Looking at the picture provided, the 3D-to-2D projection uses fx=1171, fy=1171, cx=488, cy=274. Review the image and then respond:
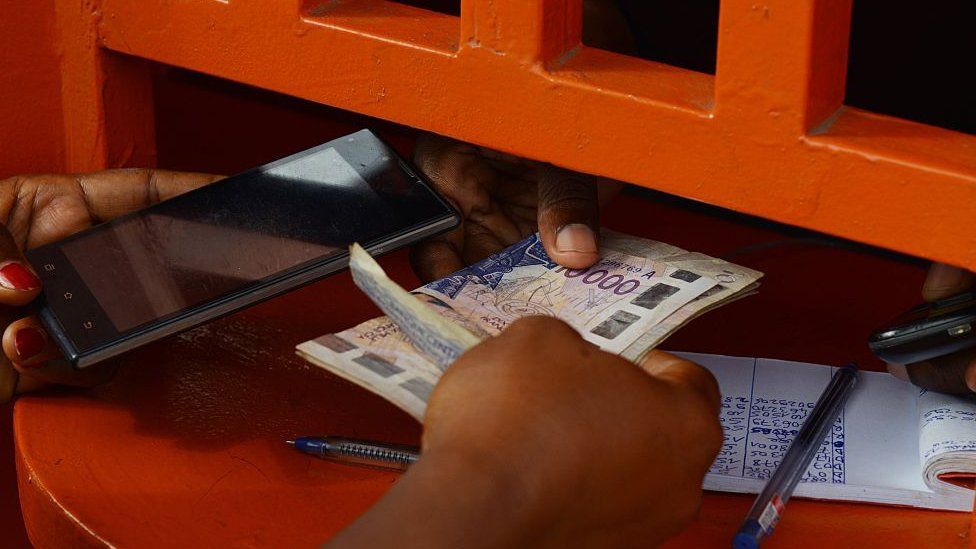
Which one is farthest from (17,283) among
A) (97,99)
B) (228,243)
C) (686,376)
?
(686,376)

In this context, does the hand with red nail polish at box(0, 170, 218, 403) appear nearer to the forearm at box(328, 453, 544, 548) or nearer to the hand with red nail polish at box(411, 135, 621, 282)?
the hand with red nail polish at box(411, 135, 621, 282)

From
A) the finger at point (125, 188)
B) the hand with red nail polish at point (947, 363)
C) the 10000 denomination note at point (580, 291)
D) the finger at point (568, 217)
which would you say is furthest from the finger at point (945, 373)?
the finger at point (125, 188)

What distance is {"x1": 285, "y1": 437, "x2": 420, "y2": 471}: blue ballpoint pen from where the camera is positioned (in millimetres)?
1171

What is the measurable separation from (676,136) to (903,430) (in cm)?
42

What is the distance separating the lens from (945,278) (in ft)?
3.87

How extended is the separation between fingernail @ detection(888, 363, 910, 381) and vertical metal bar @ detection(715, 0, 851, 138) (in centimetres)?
37

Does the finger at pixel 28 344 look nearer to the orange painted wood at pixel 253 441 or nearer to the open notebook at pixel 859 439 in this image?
the orange painted wood at pixel 253 441

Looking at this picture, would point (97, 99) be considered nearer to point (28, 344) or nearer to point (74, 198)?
point (74, 198)

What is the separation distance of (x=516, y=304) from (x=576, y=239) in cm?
11

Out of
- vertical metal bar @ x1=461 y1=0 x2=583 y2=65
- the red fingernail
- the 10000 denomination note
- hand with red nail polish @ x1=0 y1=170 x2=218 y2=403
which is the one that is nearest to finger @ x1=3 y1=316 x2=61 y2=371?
the red fingernail

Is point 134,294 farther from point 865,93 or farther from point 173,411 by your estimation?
point 865,93

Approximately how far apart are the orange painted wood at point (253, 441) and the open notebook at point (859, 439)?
0.06ft

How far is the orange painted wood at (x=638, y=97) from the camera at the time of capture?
988 mm

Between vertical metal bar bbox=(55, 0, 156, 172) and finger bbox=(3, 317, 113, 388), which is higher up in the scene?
vertical metal bar bbox=(55, 0, 156, 172)
